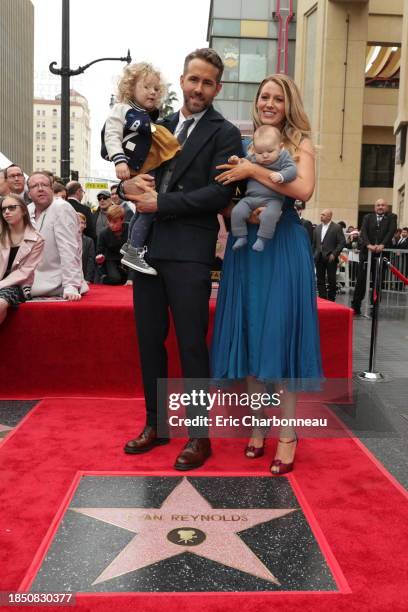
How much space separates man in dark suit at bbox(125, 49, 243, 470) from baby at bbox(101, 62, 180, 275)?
109mm

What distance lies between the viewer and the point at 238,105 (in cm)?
3297

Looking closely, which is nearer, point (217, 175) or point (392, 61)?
point (217, 175)

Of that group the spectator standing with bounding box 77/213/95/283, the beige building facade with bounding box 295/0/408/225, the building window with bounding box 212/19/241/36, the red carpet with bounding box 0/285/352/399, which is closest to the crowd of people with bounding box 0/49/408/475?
the red carpet with bounding box 0/285/352/399

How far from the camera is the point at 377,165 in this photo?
1325 inches

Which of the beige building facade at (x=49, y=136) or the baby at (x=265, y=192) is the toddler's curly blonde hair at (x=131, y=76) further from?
the beige building facade at (x=49, y=136)

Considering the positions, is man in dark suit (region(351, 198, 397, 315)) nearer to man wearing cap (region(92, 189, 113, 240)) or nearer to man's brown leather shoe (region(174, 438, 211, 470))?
man wearing cap (region(92, 189, 113, 240))

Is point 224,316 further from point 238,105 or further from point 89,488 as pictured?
point 238,105

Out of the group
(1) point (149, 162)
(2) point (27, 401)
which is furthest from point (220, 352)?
(2) point (27, 401)

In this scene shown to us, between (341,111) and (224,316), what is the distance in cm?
2445

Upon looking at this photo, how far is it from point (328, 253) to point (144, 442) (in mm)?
8704

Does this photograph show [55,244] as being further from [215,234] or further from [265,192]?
[265,192]

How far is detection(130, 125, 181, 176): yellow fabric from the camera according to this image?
3295mm

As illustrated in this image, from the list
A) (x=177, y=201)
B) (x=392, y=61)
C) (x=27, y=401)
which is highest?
(x=392, y=61)

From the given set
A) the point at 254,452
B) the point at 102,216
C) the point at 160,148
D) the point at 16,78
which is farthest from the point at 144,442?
the point at 16,78
